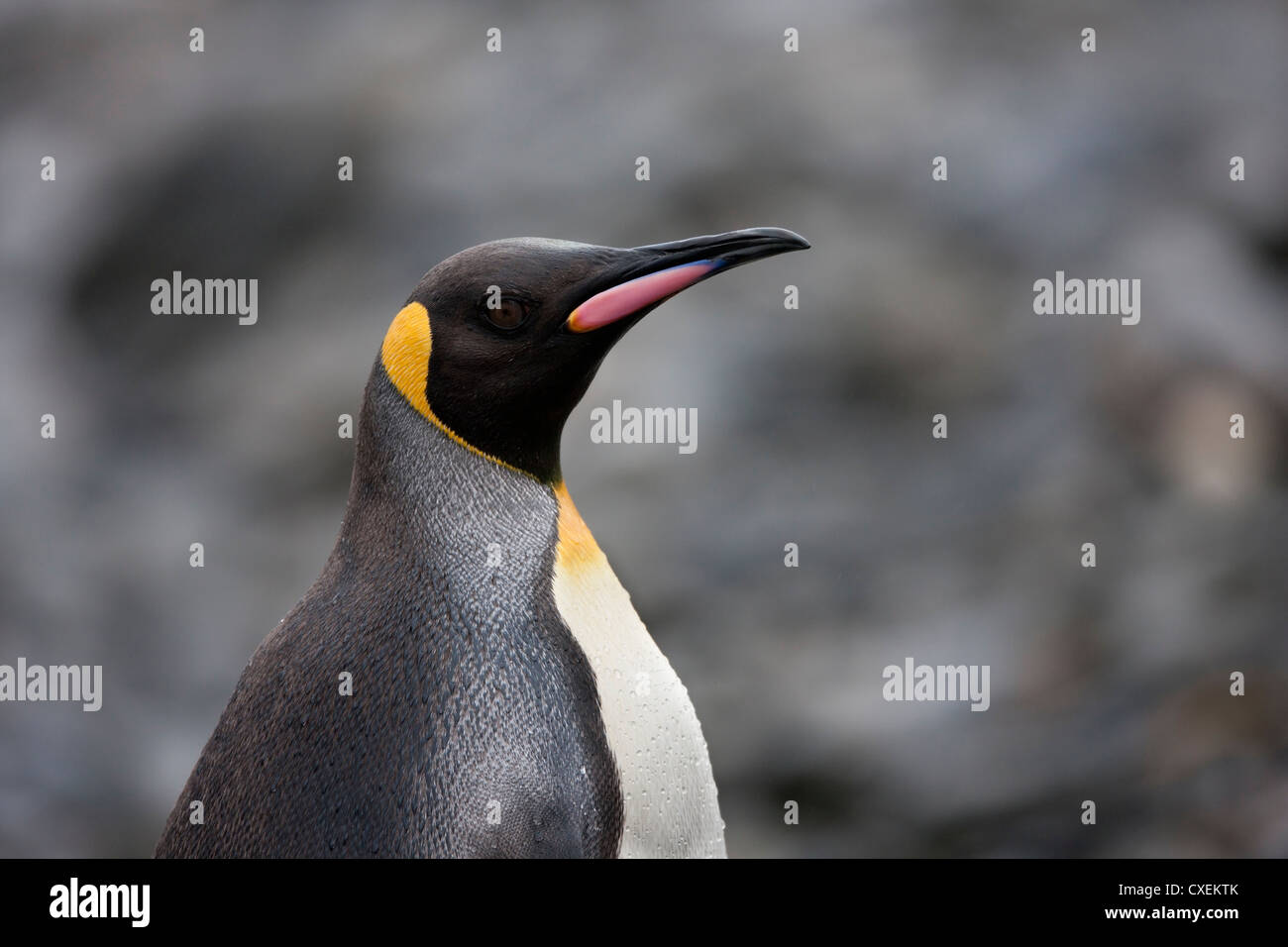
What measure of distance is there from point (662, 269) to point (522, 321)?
0.55 feet

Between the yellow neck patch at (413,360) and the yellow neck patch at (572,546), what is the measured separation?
0.10 m

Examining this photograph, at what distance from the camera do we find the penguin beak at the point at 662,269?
135 cm

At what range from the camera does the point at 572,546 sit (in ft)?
4.79

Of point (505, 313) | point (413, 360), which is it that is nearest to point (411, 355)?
point (413, 360)

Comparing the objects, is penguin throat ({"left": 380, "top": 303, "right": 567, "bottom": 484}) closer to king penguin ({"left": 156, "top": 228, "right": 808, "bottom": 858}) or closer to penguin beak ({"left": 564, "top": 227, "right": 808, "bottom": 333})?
king penguin ({"left": 156, "top": 228, "right": 808, "bottom": 858})

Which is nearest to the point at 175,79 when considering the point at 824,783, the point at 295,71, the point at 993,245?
the point at 295,71

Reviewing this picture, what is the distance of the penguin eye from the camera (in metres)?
1.35

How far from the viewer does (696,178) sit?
4.30m

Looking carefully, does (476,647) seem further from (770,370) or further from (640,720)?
(770,370)

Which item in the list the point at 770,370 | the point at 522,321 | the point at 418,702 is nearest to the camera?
the point at 418,702

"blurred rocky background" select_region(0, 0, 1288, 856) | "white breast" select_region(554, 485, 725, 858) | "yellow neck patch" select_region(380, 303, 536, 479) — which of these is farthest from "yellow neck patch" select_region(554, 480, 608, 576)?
"blurred rocky background" select_region(0, 0, 1288, 856)

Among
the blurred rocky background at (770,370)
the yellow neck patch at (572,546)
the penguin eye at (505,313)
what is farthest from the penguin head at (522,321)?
the blurred rocky background at (770,370)

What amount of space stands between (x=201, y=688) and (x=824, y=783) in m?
2.02

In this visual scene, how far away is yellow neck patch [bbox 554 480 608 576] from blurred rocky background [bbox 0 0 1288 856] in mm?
2426
